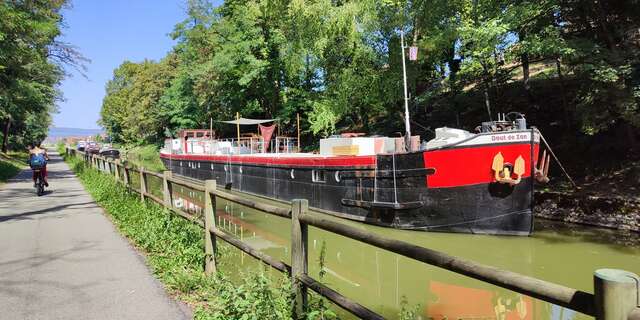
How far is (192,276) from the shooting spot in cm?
544

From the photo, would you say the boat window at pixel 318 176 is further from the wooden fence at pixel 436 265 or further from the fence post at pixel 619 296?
the fence post at pixel 619 296

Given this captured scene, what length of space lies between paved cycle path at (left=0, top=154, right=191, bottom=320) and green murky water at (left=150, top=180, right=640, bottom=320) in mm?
1436

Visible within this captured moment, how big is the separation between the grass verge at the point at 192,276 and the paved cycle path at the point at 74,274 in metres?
0.19

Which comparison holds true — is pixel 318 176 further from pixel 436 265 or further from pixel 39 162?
pixel 436 265

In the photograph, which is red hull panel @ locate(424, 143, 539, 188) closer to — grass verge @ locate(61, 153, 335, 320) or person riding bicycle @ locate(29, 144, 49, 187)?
grass verge @ locate(61, 153, 335, 320)

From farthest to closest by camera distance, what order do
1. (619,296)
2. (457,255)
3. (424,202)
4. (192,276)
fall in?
(424,202) → (457,255) → (192,276) → (619,296)

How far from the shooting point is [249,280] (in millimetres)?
4320

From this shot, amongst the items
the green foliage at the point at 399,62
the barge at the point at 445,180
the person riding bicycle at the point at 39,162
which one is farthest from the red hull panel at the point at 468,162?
the person riding bicycle at the point at 39,162

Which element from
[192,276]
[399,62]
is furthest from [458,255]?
[399,62]

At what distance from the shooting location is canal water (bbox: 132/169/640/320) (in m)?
7.05

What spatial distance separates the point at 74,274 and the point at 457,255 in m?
7.51

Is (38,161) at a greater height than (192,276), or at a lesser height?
greater

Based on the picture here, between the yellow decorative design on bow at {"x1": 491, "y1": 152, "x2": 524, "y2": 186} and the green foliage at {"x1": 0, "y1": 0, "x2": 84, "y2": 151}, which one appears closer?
the yellow decorative design on bow at {"x1": 491, "y1": 152, "x2": 524, "y2": 186}

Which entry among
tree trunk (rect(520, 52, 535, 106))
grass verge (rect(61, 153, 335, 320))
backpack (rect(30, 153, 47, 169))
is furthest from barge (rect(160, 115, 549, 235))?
backpack (rect(30, 153, 47, 169))
